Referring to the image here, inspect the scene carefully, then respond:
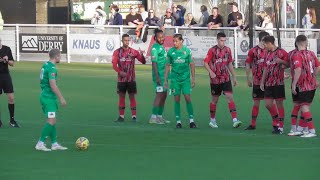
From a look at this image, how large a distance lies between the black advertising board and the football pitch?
1118 cm

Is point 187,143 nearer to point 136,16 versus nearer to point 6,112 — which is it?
point 6,112

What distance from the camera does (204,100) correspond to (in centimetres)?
2227

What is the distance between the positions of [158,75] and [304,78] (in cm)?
375

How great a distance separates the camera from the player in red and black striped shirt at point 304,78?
51.2 feet

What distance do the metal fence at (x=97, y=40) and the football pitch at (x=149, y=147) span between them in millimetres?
8386

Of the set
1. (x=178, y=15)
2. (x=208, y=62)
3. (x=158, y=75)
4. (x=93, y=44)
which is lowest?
(x=158, y=75)

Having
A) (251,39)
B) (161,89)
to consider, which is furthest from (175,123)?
(251,39)

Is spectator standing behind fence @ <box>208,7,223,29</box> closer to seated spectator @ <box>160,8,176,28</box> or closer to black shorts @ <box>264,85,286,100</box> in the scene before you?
seated spectator @ <box>160,8,176,28</box>

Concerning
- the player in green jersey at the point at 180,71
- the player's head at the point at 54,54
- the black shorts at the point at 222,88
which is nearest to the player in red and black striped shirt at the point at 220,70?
the black shorts at the point at 222,88

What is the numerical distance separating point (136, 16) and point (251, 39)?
6.20 m

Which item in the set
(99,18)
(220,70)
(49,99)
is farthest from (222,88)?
(99,18)

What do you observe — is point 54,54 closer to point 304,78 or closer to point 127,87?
point 304,78

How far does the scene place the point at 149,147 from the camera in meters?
14.5

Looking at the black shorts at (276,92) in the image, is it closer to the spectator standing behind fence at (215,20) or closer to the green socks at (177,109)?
the green socks at (177,109)
